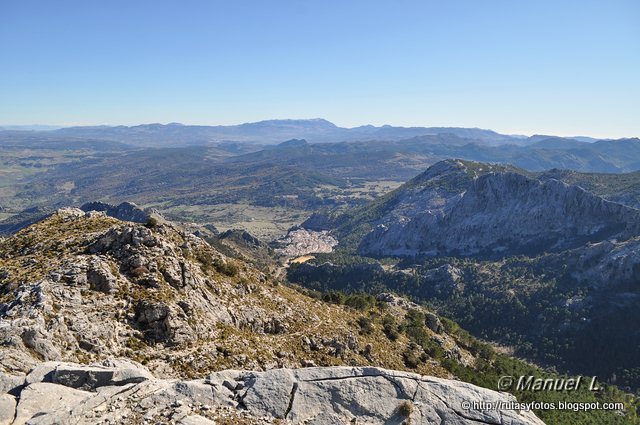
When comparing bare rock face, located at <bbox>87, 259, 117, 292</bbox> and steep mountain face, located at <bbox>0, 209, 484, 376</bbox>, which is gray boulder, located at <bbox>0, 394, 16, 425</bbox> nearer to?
steep mountain face, located at <bbox>0, 209, 484, 376</bbox>

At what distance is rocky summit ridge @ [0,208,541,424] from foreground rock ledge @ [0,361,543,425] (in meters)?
0.06

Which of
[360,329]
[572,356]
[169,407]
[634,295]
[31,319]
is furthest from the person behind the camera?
[634,295]

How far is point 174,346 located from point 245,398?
51.2 feet

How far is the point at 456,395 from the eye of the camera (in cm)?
2506

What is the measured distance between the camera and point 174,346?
36812 mm

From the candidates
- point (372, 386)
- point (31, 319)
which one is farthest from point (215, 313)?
point (372, 386)

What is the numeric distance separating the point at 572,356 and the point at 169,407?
139 metres

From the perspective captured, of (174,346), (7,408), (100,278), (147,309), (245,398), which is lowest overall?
(174,346)

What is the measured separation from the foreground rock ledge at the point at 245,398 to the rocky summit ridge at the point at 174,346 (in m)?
0.06

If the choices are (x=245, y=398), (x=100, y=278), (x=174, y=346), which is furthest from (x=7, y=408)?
(x=100, y=278)

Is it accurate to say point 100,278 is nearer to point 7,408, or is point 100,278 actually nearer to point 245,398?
point 7,408

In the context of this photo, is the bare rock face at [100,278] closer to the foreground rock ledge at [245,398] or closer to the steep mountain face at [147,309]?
the steep mountain face at [147,309]

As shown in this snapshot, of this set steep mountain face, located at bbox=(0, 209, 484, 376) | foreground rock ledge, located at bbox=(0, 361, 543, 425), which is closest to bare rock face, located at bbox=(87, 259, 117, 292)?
steep mountain face, located at bbox=(0, 209, 484, 376)

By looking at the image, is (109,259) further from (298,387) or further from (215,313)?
(298,387)
